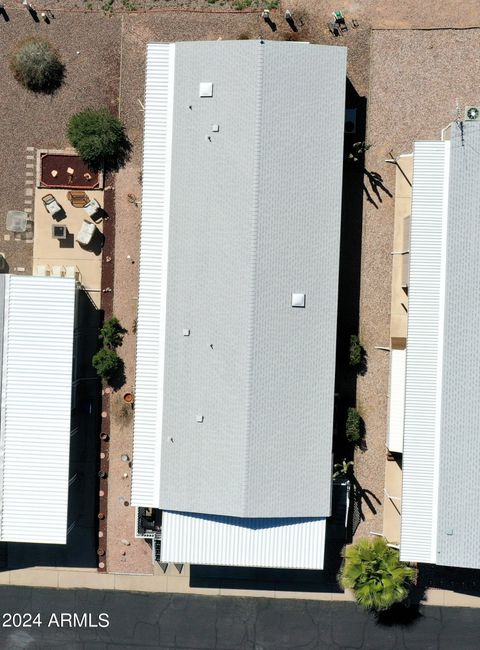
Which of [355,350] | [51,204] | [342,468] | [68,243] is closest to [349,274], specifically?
[355,350]

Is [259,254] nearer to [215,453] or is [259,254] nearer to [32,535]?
[215,453]

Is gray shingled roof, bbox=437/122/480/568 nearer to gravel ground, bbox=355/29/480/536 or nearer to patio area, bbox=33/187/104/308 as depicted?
gravel ground, bbox=355/29/480/536

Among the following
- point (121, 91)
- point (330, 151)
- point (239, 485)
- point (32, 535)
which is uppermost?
point (121, 91)

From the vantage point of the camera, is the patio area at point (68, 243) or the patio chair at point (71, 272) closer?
the patio chair at point (71, 272)

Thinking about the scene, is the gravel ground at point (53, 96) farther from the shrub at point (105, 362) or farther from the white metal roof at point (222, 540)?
the white metal roof at point (222, 540)

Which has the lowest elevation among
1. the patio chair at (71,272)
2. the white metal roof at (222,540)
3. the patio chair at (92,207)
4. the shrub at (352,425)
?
the white metal roof at (222,540)

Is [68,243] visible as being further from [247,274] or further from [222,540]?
[222,540]

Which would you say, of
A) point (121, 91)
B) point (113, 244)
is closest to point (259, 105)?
point (121, 91)

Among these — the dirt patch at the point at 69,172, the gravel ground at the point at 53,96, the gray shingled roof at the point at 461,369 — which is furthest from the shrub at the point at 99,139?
the gray shingled roof at the point at 461,369
